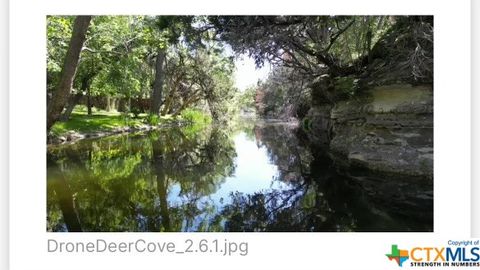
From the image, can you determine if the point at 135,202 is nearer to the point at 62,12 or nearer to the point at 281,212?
the point at 281,212

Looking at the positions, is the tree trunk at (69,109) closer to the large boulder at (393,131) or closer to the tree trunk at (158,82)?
the tree trunk at (158,82)

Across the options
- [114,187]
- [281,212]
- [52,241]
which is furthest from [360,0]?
[114,187]

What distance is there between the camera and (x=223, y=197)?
769 centimetres

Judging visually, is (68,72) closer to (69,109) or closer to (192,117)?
(69,109)

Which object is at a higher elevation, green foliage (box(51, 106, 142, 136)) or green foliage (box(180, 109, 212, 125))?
green foliage (box(180, 109, 212, 125))

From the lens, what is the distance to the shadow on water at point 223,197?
596 centimetres

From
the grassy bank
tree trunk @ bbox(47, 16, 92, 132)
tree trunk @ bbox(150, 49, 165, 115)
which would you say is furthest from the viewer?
tree trunk @ bbox(150, 49, 165, 115)

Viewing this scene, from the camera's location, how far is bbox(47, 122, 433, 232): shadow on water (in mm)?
5957

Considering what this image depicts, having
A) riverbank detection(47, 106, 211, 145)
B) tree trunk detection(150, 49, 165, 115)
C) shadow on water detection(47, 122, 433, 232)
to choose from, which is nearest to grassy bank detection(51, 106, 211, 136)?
riverbank detection(47, 106, 211, 145)

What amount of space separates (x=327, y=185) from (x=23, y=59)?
6.34m

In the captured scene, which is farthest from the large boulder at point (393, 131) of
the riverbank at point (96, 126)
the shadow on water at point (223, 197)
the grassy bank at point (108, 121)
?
the grassy bank at point (108, 121)

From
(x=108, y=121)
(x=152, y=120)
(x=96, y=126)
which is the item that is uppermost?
(x=152, y=120)

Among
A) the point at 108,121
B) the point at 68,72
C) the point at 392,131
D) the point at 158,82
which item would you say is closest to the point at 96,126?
the point at 108,121

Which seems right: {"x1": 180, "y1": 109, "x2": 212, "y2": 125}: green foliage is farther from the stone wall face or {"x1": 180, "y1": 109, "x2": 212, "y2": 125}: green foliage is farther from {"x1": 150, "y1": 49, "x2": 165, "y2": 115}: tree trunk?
the stone wall face
